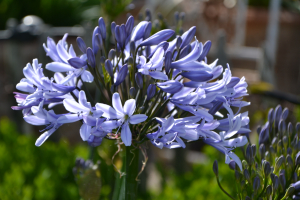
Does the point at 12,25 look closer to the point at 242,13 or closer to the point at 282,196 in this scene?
the point at 282,196

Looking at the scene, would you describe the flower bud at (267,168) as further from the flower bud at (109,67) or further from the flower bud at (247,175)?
the flower bud at (109,67)

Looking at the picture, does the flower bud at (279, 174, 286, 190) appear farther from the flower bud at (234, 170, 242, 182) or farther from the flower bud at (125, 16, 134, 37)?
the flower bud at (125, 16, 134, 37)

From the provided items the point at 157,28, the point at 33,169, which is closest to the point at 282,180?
the point at 157,28

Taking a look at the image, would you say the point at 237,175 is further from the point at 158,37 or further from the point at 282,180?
the point at 158,37

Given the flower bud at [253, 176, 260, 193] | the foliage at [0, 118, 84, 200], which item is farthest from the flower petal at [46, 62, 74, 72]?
the foliage at [0, 118, 84, 200]

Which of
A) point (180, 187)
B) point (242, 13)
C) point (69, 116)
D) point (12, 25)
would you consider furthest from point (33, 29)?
point (242, 13)
